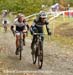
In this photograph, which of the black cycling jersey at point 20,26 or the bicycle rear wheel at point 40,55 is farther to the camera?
the black cycling jersey at point 20,26

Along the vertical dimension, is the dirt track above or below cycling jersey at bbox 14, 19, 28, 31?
below

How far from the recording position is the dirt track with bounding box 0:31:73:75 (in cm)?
1389

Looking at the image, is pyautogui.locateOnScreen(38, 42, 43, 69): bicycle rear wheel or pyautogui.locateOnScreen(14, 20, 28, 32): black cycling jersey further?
pyautogui.locateOnScreen(14, 20, 28, 32): black cycling jersey

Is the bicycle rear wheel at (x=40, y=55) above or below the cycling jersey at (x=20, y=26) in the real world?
below

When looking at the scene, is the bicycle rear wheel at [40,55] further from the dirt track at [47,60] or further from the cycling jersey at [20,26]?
the cycling jersey at [20,26]

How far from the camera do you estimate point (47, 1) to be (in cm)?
5325

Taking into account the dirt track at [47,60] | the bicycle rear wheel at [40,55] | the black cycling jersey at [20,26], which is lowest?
the dirt track at [47,60]

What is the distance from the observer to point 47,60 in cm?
1623

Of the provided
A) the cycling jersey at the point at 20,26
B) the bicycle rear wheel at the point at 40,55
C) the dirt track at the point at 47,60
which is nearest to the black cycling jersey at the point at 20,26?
the cycling jersey at the point at 20,26

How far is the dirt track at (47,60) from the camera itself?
1389 cm

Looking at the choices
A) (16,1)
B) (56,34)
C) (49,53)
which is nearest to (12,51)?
(49,53)

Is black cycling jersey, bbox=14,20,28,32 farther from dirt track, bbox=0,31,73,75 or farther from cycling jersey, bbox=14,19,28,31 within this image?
dirt track, bbox=0,31,73,75

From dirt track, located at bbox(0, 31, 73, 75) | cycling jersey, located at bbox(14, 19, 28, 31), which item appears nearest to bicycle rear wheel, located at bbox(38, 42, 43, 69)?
dirt track, located at bbox(0, 31, 73, 75)

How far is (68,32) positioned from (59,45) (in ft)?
24.8
